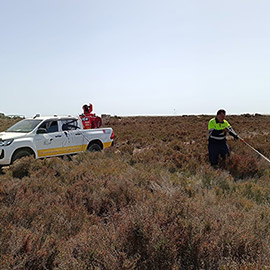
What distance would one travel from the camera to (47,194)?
492 cm

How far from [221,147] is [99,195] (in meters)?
5.07

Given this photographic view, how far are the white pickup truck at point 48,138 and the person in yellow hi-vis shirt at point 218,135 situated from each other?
4593 mm

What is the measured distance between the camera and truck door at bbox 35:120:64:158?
28.4 feet

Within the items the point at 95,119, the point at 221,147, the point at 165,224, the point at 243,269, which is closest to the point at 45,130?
the point at 95,119

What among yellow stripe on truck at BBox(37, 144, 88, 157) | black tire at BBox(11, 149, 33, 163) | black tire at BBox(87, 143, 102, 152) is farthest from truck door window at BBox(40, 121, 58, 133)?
black tire at BBox(87, 143, 102, 152)

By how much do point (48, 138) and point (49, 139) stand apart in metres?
0.05

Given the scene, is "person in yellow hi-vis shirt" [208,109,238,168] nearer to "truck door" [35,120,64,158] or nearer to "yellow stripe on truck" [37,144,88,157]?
"yellow stripe on truck" [37,144,88,157]

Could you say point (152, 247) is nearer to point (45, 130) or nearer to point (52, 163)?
point (52, 163)

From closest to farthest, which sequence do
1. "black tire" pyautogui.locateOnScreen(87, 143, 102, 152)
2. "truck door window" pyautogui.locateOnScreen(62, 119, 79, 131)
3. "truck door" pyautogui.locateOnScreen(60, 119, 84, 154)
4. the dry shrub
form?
the dry shrub → "truck door" pyautogui.locateOnScreen(60, 119, 84, 154) → "truck door window" pyautogui.locateOnScreen(62, 119, 79, 131) → "black tire" pyautogui.locateOnScreen(87, 143, 102, 152)

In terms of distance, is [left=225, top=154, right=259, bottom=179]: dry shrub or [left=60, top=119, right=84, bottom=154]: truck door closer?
[left=225, top=154, right=259, bottom=179]: dry shrub

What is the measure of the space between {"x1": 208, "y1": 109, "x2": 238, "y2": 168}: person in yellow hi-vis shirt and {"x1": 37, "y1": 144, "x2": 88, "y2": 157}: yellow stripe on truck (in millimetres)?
4911

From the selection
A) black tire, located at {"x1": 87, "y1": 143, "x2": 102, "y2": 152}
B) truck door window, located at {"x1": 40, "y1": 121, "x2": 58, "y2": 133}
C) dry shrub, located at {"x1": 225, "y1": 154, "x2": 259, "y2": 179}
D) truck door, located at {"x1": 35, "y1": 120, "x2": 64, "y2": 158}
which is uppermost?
truck door window, located at {"x1": 40, "y1": 121, "x2": 58, "y2": 133}

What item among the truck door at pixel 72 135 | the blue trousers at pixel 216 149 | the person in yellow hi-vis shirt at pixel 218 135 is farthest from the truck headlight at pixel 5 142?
the blue trousers at pixel 216 149

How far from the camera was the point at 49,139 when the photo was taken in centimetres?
891
